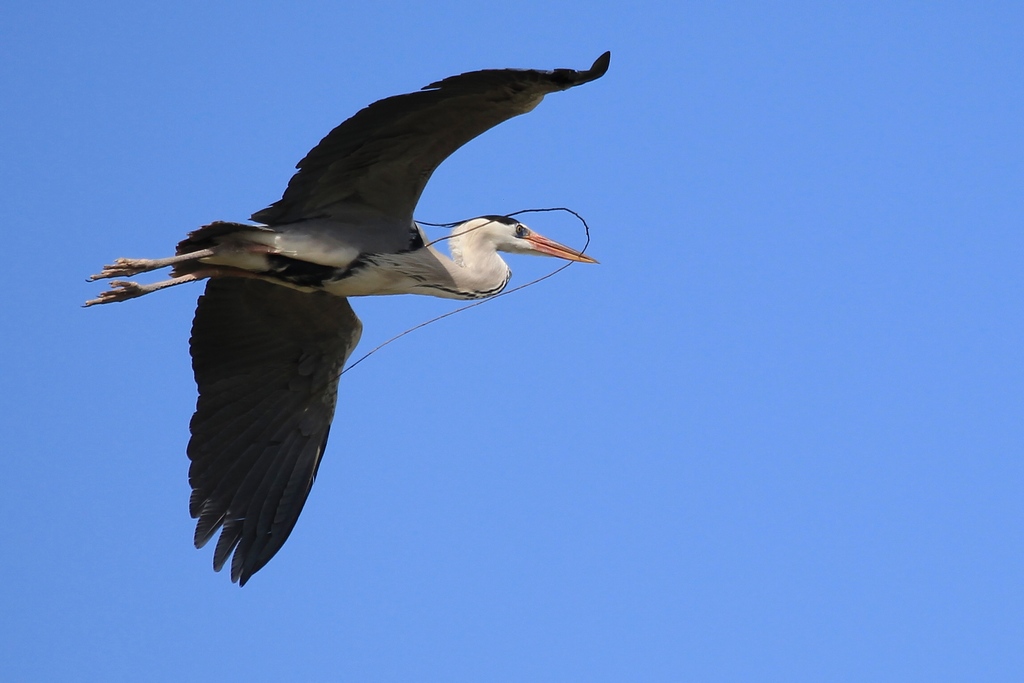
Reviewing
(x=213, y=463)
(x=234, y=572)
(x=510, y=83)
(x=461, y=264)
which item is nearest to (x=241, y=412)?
(x=213, y=463)

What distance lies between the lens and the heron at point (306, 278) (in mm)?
7738

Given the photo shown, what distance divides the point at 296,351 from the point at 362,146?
215 cm

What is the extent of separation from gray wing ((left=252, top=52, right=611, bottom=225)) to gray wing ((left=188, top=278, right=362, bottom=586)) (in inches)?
44.4

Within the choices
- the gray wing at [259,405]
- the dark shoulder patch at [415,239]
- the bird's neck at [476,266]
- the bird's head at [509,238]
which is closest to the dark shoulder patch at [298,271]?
the dark shoulder patch at [415,239]

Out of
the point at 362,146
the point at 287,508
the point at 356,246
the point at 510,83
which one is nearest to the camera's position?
the point at 510,83

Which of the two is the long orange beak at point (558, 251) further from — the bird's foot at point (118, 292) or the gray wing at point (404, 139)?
the bird's foot at point (118, 292)

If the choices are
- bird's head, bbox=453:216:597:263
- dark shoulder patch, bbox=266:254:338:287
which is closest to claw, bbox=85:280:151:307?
dark shoulder patch, bbox=266:254:338:287

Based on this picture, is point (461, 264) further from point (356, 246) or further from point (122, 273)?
point (122, 273)

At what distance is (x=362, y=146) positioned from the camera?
7875 mm

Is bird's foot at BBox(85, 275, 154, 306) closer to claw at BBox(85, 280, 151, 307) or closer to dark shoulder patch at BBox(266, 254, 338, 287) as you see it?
claw at BBox(85, 280, 151, 307)

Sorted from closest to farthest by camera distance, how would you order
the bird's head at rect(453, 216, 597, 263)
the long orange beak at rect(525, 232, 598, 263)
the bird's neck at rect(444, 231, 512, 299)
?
the bird's neck at rect(444, 231, 512, 299) → the bird's head at rect(453, 216, 597, 263) → the long orange beak at rect(525, 232, 598, 263)

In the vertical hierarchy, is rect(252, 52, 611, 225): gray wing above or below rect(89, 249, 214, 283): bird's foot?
above

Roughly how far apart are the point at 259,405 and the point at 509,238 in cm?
216

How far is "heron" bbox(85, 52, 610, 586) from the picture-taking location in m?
7.74
